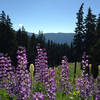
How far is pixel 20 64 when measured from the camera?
20.4ft

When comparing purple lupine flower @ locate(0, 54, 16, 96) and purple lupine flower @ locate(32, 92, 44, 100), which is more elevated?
purple lupine flower @ locate(32, 92, 44, 100)

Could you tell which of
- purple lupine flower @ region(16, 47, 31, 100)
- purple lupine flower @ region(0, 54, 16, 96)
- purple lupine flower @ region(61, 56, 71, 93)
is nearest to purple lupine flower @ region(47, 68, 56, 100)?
purple lupine flower @ region(16, 47, 31, 100)

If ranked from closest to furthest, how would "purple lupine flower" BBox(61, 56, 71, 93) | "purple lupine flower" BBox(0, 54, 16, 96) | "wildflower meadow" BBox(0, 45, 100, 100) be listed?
"wildflower meadow" BBox(0, 45, 100, 100), "purple lupine flower" BBox(0, 54, 16, 96), "purple lupine flower" BBox(61, 56, 71, 93)

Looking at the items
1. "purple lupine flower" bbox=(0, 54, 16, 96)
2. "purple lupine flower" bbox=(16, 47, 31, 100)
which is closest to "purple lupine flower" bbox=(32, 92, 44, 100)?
"purple lupine flower" bbox=(16, 47, 31, 100)

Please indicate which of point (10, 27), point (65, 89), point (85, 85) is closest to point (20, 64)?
point (85, 85)

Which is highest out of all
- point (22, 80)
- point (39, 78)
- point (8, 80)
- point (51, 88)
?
point (22, 80)

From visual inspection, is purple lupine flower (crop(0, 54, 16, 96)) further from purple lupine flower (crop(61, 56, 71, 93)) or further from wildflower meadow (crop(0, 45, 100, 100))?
purple lupine flower (crop(61, 56, 71, 93))

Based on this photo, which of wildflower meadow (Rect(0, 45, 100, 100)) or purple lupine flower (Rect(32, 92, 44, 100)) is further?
wildflower meadow (Rect(0, 45, 100, 100))

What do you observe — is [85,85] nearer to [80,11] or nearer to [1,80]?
[1,80]

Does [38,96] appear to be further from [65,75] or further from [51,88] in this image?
[65,75]

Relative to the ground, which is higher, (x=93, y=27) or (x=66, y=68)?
(x=93, y=27)

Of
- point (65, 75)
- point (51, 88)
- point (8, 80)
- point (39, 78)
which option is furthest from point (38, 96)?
point (65, 75)

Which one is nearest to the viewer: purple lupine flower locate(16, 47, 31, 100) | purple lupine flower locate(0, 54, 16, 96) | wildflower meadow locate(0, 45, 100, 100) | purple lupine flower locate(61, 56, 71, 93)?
purple lupine flower locate(16, 47, 31, 100)

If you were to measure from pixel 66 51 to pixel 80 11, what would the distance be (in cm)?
7019
